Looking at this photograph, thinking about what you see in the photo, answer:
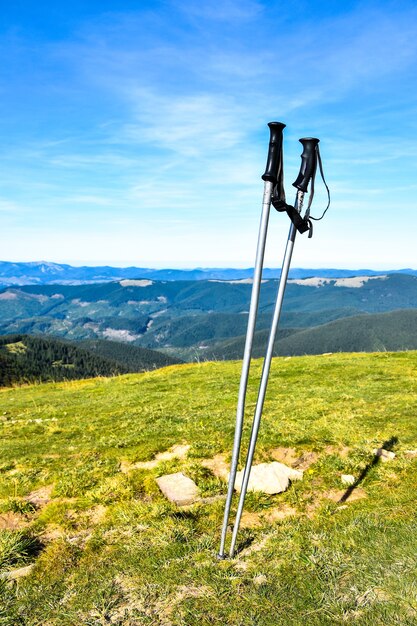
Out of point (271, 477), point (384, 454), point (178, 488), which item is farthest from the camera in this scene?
point (384, 454)

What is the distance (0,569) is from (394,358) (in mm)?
24419

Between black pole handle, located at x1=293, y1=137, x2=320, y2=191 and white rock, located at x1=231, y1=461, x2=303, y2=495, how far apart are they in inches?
239

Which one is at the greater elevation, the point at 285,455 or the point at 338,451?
the point at 338,451

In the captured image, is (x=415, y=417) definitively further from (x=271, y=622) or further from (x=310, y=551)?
(x=271, y=622)

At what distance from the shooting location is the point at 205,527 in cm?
701

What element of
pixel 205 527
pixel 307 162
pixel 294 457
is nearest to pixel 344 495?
pixel 294 457

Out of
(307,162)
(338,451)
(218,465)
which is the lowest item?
(218,465)

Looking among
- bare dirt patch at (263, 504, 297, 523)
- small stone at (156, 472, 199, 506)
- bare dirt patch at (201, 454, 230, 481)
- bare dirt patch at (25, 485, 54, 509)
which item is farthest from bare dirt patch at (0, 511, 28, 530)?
bare dirt patch at (263, 504, 297, 523)

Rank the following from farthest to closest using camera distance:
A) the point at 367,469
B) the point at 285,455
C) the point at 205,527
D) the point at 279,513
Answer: the point at 285,455 < the point at 367,469 < the point at 279,513 < the point at 205,527

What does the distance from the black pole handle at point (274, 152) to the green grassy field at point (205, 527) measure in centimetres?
539

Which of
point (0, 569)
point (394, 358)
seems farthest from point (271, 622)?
point (394, 358)

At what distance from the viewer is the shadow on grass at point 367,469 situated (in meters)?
7.95

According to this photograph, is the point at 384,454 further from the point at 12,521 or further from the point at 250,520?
the point at 12,521

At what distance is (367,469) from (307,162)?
22.7 ft
